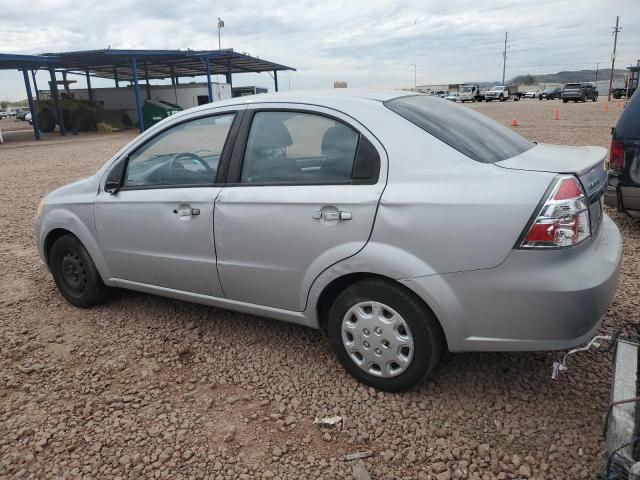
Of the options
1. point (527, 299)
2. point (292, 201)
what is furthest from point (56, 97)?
point (527, 299)

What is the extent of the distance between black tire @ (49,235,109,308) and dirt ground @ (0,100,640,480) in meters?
0.21

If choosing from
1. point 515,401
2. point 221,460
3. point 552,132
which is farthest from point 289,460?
point 552,132

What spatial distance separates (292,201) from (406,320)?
0.89m

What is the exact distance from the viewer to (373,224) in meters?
2.58

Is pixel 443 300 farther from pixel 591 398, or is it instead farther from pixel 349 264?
pixel 591 398

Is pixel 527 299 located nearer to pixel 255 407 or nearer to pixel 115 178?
pixel 255 407

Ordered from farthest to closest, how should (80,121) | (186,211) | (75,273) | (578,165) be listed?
(80,121), (75,273), (186,211), (578,165)

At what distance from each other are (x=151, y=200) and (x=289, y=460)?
1.92 m

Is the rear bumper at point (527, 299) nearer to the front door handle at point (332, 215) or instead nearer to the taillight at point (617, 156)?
the front door handle at point (332, 215)

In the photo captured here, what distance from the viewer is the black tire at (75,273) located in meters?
4.04

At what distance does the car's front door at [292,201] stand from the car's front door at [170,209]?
0.46 ft

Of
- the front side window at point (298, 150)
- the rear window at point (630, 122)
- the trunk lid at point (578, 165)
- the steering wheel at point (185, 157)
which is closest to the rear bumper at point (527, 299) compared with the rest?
the trunk lid at point (578, 165)

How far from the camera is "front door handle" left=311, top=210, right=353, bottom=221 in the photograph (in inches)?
104

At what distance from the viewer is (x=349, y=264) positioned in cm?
267
